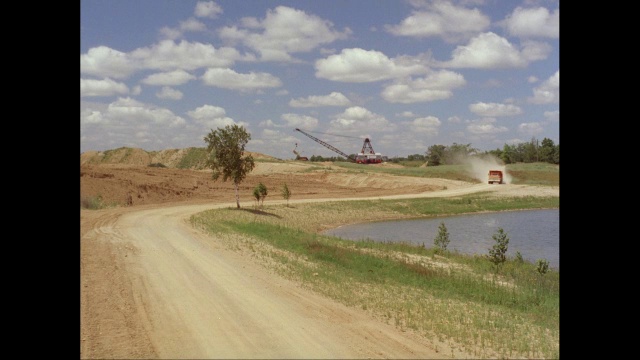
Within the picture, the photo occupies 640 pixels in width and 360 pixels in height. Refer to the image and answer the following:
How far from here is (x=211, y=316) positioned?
13281mm

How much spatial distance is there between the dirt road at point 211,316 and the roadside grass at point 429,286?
3.29 ft

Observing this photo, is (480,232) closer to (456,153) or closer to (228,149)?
(228,149)

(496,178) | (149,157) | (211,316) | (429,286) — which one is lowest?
(429,286)

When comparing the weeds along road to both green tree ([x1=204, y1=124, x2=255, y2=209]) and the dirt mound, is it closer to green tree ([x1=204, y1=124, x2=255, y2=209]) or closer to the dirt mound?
green tree ([x1=204, y1=124, x2=255, y2=209])

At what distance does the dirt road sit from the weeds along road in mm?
24

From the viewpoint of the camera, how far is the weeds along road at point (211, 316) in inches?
435

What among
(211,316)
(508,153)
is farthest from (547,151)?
(211,316)

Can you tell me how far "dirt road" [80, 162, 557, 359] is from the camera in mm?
11055

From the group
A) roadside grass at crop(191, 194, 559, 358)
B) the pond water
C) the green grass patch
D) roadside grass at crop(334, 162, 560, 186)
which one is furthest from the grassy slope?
roadside grass at crop(334, 162, 560, 186)
